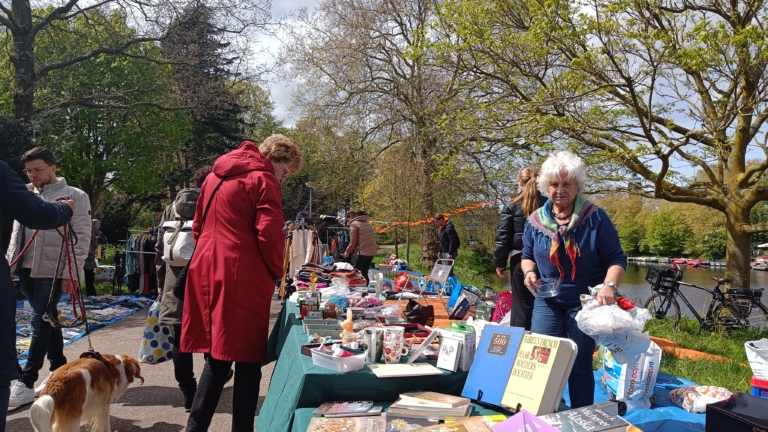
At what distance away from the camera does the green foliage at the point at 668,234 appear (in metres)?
38.3

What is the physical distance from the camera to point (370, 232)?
9.19 m

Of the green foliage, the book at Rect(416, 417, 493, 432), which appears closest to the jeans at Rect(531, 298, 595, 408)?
the book at Rect(416, 417, 493, 432)

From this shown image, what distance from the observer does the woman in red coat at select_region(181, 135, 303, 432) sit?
233 centimetres

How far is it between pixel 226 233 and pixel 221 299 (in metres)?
0.30

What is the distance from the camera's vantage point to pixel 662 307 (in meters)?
8.09

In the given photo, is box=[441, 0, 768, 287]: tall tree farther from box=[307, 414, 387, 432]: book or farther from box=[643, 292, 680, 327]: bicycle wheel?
box=[307, 414, 387, 432]: book

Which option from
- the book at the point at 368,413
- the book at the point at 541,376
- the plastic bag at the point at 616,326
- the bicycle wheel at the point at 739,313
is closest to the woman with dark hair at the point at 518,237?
the plastic bag at the point at 616,326

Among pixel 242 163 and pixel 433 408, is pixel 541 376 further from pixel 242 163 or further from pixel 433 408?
pixel 242 163

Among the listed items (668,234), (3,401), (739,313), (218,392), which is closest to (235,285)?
(218,392)

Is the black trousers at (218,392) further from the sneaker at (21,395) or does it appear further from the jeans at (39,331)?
the sneaker at (21,395)

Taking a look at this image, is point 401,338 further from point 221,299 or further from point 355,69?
point 355,69

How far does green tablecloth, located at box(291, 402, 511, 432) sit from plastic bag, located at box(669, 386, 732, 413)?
1.96 m

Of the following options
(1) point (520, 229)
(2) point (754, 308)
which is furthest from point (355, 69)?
(1) point (520, 229)

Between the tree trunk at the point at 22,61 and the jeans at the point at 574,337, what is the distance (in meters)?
9.98
